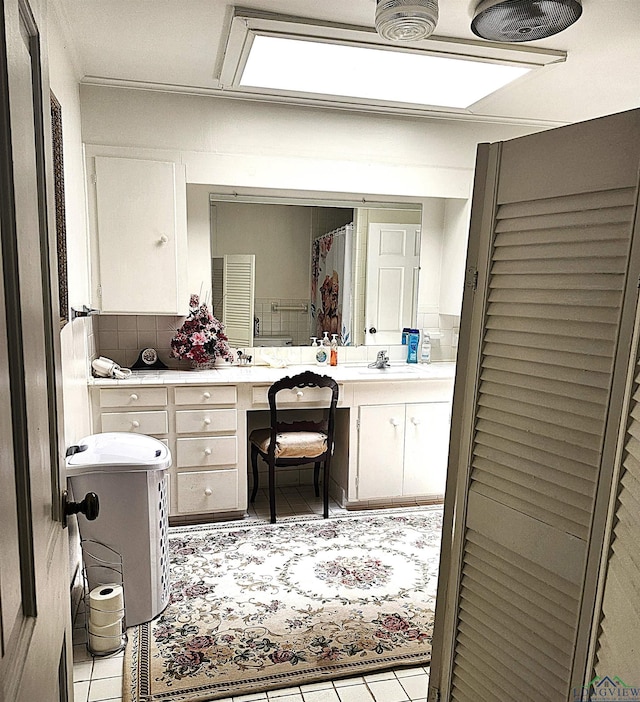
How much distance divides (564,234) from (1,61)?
1099mm

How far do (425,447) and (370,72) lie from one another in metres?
2.20

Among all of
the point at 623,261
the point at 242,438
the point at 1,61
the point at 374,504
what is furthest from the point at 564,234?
the point at 374,504

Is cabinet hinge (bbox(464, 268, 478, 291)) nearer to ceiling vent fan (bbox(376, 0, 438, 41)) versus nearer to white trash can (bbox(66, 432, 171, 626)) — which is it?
ceiling vent fan (bbox(376, 0, 438, 41))

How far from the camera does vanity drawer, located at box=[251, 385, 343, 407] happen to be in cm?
336

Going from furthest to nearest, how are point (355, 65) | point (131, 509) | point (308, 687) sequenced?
point (355, 65) → point (131, 509) → point (308, 687)

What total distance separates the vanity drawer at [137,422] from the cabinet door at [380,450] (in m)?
1.18

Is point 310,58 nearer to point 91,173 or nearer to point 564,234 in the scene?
point 91,173

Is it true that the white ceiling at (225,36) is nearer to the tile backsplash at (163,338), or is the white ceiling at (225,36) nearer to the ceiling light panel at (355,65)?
the ceiling light panel at (355,65)

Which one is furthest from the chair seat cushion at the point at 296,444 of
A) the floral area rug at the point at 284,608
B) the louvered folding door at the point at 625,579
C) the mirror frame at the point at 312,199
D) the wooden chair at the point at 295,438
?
the louvered folding door at the point at 625,579

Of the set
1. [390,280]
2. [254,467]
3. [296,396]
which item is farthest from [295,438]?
[390,280]

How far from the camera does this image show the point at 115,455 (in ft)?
7.59

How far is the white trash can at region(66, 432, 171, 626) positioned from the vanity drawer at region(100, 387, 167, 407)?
70 centimetres

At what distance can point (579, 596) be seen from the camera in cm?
121

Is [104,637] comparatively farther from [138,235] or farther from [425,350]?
[425,350]
